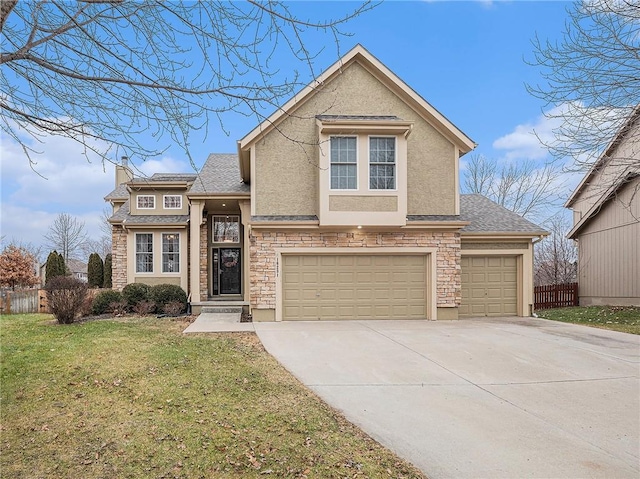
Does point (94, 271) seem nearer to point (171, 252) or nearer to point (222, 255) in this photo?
point (171, 252)

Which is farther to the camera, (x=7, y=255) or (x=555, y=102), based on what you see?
(x=7, y=255)

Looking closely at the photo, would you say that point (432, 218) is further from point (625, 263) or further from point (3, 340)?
point (3, 340)

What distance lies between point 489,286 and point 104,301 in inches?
520

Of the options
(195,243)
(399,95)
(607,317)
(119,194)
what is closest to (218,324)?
(195,243)

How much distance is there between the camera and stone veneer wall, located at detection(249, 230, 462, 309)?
39.4 feet

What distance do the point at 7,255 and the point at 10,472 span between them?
24.3m

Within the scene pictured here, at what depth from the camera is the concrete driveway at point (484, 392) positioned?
4.00m

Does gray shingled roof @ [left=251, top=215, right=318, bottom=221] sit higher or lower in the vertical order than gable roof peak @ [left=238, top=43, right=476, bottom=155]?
lower

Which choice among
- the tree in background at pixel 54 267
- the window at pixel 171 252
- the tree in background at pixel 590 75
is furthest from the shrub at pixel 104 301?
the tree in background at pixel 590 75

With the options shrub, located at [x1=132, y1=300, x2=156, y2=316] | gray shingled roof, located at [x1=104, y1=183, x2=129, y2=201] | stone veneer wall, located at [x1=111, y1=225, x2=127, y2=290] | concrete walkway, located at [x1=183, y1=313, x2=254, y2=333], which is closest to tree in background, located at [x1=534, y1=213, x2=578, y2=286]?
concrete walkway, located at [x1=183, y1=313, x2=254, y2=333]

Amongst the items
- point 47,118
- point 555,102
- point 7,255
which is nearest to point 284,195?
point 555,102

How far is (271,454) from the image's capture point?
153 inches

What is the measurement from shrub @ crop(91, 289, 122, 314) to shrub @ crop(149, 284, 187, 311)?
1143 mm

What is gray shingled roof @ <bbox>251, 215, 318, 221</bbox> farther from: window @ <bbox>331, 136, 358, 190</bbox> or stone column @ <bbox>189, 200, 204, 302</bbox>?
stone column @ <bbox>189, 200, 204, 302</bbox>
